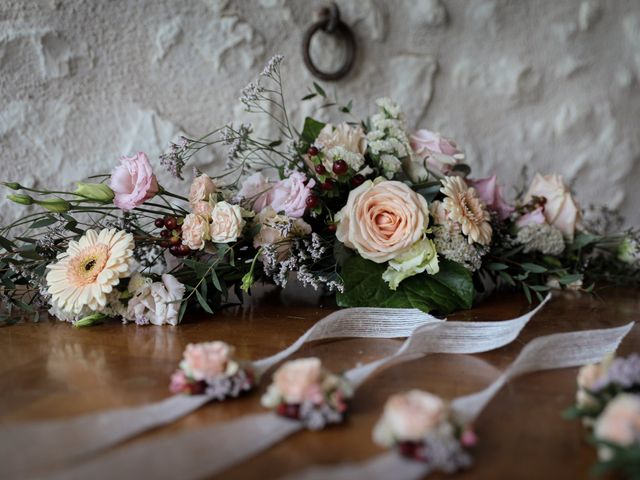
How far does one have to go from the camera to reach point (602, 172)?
1438mm

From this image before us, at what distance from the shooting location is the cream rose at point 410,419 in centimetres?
43

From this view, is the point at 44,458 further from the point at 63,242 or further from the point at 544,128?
the point at 544,128

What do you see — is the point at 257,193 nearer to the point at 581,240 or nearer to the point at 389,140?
the point at 389,140

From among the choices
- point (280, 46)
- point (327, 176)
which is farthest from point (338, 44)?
point (327, 176)

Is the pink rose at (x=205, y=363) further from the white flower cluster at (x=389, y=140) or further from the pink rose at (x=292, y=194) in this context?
the white flower cluster at (x=389, y=140)

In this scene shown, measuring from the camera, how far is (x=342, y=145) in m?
0.89

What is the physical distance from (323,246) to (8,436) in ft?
1.69

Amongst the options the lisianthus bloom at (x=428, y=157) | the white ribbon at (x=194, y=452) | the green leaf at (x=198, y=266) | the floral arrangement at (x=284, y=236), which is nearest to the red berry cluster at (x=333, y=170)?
the floral arrangement at (x=284, y=236)

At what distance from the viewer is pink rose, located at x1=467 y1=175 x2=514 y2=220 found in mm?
1005

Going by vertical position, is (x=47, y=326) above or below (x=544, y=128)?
below

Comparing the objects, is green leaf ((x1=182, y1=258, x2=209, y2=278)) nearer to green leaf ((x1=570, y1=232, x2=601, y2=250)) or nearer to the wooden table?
the wooden table

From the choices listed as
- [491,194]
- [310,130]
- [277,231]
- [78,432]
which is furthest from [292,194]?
[78,432]

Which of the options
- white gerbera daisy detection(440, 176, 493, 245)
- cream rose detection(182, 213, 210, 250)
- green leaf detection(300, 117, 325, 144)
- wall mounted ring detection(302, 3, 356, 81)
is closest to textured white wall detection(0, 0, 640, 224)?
wall mounted ring detection(302, 3, 356, 81)

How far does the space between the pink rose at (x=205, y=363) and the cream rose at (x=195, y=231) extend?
0.29 m
